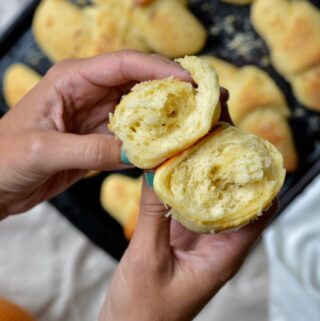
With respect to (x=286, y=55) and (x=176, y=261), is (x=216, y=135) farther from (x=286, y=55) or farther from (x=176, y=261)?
(x=286, y=55)

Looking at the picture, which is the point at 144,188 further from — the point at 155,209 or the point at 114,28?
the point at 114,28

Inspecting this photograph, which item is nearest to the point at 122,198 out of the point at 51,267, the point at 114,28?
the point at 51,267

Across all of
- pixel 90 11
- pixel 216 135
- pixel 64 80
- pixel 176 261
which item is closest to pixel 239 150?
pixel 216 135

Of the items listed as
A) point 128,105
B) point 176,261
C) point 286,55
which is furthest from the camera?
point 286,55

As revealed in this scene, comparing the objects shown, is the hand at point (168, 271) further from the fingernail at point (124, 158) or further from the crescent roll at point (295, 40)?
the crescent roll at point (295, 40)

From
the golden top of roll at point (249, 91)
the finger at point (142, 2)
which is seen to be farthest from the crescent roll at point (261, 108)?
the finger at point (142, 2)

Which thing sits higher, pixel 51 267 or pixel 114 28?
pixel 114 28
